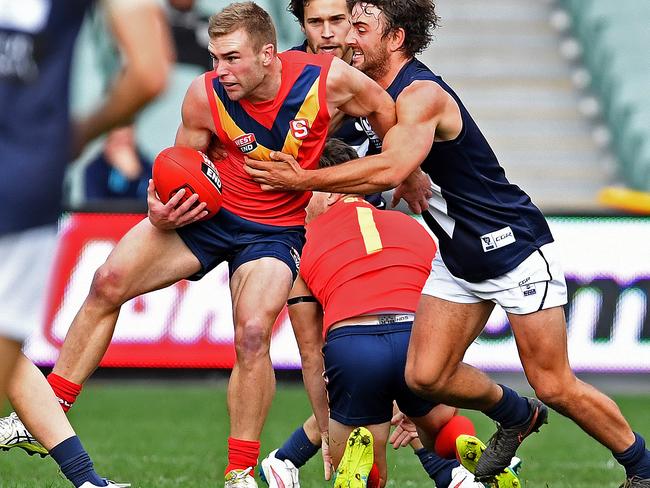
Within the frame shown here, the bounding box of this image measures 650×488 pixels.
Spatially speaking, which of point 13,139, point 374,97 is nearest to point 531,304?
point 374,97

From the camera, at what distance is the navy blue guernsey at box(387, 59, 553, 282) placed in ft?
19.3

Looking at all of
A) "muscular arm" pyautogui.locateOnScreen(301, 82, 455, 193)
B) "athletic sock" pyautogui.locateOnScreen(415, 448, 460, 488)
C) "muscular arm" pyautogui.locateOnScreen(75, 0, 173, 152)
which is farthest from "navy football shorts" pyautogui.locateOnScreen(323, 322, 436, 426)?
"muscular arm" pyautogui.locateOnScreen(75, 0, 173, 152)

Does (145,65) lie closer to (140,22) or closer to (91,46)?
(140,22)

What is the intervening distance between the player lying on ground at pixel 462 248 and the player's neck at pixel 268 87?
0.34 meters

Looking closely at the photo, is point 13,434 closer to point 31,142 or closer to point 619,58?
point 31,142

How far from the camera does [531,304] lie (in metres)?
5.84

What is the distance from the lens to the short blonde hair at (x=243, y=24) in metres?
5.90

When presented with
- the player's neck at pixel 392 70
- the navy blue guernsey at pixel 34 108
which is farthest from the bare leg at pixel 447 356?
the navy blue guernsey at pixel 34 108

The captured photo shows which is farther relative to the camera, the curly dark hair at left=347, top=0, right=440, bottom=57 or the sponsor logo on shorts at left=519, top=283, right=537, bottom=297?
the curly dark hair at left=347, top=0, right=440, bottom=57

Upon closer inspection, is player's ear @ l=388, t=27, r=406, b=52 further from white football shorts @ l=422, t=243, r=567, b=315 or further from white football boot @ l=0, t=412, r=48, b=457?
white football boot @ l=0, t=412, r=48, b=457

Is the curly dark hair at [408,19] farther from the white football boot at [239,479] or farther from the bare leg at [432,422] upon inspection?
the white football boot at [239,479]

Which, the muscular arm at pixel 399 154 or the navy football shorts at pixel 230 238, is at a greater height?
the muscular arm at pixel 399 154

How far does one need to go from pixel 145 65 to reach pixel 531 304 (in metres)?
3.06

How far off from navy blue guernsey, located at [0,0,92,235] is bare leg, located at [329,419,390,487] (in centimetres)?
282
